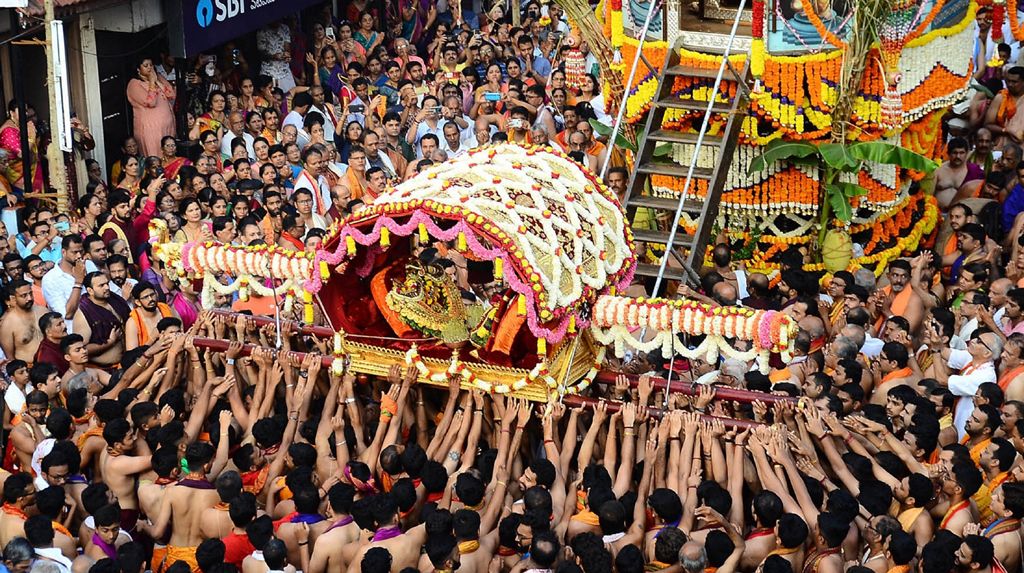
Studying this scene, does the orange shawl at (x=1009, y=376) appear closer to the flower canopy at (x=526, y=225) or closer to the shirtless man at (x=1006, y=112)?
the flower canopy at (x=526, y=225)

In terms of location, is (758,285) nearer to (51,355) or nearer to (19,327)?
(51,355)

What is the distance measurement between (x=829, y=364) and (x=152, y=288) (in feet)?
16.5

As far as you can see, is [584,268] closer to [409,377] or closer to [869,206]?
A: [409,377]

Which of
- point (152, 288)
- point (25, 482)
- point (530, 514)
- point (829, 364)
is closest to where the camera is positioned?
point (530, 514)

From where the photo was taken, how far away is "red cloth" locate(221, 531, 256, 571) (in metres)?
7.47

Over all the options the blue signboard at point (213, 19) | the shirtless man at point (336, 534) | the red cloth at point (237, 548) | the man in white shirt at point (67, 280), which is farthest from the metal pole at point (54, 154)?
the shirtless man at point (336, 534)

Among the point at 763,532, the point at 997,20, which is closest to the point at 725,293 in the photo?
the point at 763,532

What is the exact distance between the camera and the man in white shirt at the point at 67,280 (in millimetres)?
10453

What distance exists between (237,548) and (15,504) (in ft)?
4.22

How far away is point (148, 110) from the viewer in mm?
14016

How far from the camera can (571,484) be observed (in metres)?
7.97

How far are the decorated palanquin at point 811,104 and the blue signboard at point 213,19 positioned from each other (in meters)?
4.55

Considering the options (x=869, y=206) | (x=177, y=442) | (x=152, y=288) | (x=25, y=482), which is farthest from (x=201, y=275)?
(x=869, y=206)

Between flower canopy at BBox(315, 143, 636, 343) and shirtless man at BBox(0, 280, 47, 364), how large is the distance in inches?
101
